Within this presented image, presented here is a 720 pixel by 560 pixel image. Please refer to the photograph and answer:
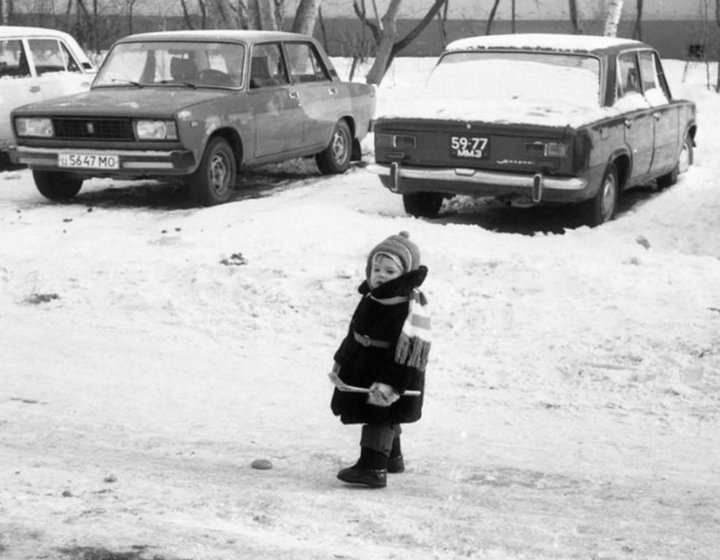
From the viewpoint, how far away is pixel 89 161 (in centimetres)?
1133

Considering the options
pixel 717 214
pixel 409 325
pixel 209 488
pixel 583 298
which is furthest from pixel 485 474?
pixel 717 214

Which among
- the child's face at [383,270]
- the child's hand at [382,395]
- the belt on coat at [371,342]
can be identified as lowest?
the child's hand at [382,395]

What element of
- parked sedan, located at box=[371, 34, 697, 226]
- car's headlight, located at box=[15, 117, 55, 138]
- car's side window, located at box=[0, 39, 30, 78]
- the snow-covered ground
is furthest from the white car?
parked sedan, located at box=[371, 34, 697, 226]

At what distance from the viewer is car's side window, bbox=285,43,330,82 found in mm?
13195

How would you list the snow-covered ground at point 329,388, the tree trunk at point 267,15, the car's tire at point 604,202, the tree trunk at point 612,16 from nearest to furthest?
the snow-covered ground at point 329,388 → the car's tire at point 604,202 → the tree trunk at point 267,15 → the tree trunk at point 612,16

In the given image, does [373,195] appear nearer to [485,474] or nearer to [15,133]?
[15,133]

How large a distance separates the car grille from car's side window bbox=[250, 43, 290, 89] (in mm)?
1502

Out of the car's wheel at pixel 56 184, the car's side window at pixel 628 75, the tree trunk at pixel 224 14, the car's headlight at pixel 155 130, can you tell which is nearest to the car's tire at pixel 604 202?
the car's side window at pixel 628 75

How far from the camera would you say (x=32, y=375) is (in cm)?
675

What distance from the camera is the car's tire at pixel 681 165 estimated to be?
12.7m

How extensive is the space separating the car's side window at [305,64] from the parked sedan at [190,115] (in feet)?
0.04

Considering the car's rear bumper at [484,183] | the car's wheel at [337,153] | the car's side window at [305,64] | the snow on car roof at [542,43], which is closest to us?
the car's rear bumper at [484,183]

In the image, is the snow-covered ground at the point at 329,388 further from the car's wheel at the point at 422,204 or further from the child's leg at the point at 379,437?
the car's wheel at the point at 422,204

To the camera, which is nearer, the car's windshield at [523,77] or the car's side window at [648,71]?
the car's windshield at [523,77]
